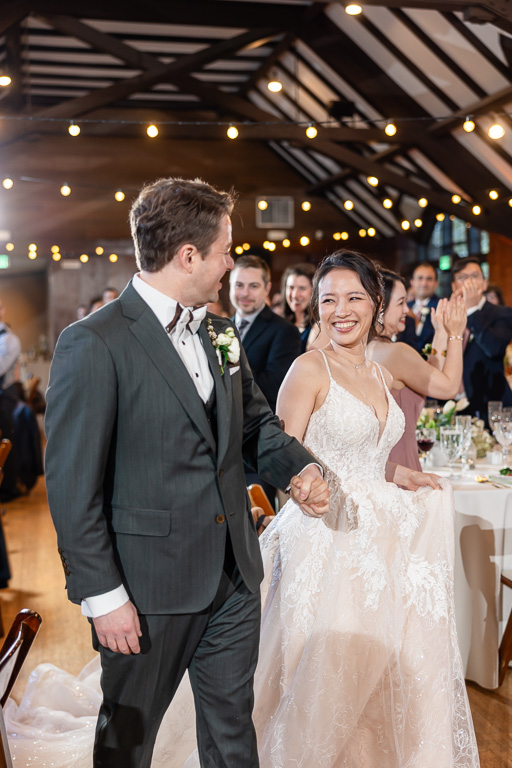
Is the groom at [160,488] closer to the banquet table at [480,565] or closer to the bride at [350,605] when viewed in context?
the bride at [350,605]

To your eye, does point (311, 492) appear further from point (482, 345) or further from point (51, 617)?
point (482, 345)

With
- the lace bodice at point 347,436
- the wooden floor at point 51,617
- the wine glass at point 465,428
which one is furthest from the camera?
the wine glass at point 465,428

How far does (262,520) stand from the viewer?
2779mm

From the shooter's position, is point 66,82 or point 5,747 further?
point 66,82

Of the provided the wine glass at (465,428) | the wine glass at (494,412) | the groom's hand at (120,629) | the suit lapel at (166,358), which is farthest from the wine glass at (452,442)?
the groom's hand at (120,629)

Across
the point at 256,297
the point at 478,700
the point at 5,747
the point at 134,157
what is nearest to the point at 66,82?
the point at 134,157

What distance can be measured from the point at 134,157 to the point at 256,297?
11.8 meters

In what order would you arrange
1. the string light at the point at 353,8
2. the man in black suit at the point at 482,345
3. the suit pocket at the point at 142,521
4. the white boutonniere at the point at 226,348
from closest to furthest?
1. the suit pocket at the point at 142,521
2. the white boutonniere at the point at 226,348
3. the man in black suit at the point at 482,345
4. the string light at the point at 353,8

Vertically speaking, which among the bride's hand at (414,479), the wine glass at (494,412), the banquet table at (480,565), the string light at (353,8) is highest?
the string light at (353,8)

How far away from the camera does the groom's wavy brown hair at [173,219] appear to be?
5.45ft

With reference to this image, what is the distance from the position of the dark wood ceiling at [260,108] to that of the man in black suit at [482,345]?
101 inches

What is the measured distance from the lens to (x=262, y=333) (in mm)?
4246

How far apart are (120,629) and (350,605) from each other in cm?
89

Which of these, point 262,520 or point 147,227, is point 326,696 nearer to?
point 262,520
